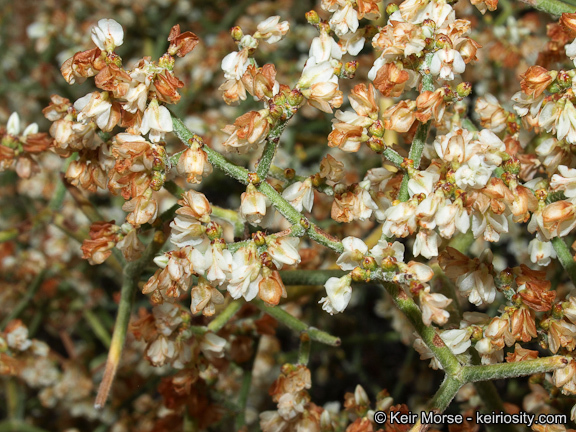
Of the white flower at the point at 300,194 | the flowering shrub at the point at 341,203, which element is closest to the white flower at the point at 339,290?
the flowering shrub at the point at 341,203

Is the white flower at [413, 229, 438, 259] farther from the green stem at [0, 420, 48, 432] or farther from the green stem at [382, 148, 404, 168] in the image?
the green stem at [0, 420, 48, 432]

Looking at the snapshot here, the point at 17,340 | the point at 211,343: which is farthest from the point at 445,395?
the point at 17,340

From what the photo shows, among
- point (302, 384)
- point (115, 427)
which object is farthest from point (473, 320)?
point (115, 427)

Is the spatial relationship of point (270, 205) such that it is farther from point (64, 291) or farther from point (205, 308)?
point (64, 291)

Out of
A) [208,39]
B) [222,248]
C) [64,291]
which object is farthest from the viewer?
[208,39]

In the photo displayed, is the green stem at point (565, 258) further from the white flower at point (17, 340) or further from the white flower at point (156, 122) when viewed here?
the white flower at point (17, 340)

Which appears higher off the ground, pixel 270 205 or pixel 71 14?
pixel 270 205
